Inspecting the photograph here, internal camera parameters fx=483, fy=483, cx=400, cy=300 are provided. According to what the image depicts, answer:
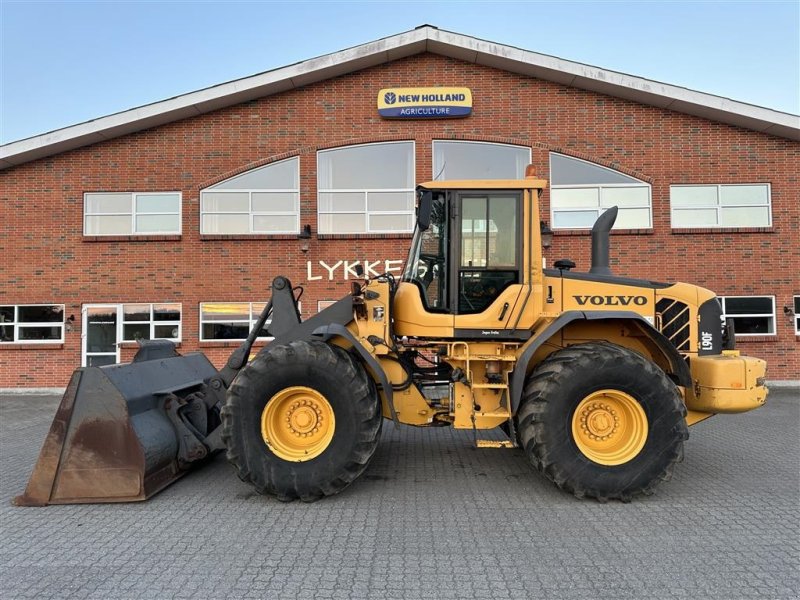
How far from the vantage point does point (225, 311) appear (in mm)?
10727

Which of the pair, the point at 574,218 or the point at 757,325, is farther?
the point at 574,218

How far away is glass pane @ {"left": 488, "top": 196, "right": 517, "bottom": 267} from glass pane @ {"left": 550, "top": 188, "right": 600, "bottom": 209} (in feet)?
22.2

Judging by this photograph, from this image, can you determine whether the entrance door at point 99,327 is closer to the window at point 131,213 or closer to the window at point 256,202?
the window at point 131,213

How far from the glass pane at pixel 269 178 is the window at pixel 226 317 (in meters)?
2.64

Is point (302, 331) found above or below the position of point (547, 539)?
above

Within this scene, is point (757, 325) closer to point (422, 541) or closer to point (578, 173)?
point (578, 173)

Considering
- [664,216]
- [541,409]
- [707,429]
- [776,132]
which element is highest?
[776,132]

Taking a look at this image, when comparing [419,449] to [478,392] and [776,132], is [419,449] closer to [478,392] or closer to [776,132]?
[478,392]

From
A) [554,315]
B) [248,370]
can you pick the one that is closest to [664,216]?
[554,315]

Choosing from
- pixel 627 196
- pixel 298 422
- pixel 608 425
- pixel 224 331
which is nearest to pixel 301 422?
pixel 298 422

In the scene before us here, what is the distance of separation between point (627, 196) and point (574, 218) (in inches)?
50.3

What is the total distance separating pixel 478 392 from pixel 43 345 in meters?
10.5

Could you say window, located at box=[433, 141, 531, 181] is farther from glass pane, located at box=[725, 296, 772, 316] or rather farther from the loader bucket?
the loader bucket

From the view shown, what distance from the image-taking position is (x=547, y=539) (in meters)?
3.47
